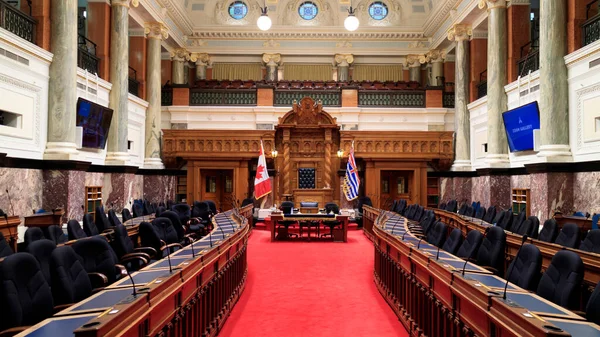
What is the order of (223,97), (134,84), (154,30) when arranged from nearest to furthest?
(134,84), (154,30), (223,97)

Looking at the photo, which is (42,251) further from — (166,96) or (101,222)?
(166,96)

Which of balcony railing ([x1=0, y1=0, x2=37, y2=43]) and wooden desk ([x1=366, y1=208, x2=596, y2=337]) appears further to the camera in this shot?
balcony railing ([x1=0, y1=0, x2=37, y2=43])

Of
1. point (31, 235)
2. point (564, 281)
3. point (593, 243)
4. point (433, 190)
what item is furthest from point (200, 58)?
point (564, 281)

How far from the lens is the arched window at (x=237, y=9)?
71.2 feet

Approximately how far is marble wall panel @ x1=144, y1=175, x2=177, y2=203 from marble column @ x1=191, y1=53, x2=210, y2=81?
604 cm

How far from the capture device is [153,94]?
1628 centimetres

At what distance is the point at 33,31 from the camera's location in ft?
30.1

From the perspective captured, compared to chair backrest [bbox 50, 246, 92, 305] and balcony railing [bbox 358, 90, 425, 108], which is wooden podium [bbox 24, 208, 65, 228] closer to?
chair backrest [bbox 50, 246, 92, 305]

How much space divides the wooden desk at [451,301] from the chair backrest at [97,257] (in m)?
2.99

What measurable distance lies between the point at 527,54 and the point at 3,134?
1243cm

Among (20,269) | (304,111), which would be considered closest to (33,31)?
(20,269)

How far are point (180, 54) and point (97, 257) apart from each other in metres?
16.9

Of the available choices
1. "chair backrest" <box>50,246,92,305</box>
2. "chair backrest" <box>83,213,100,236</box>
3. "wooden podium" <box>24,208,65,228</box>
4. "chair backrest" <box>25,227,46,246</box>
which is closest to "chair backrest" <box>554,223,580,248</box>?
"chair backrest" <box>50,246,92,305</box>

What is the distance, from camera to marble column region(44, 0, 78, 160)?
9453 mm
